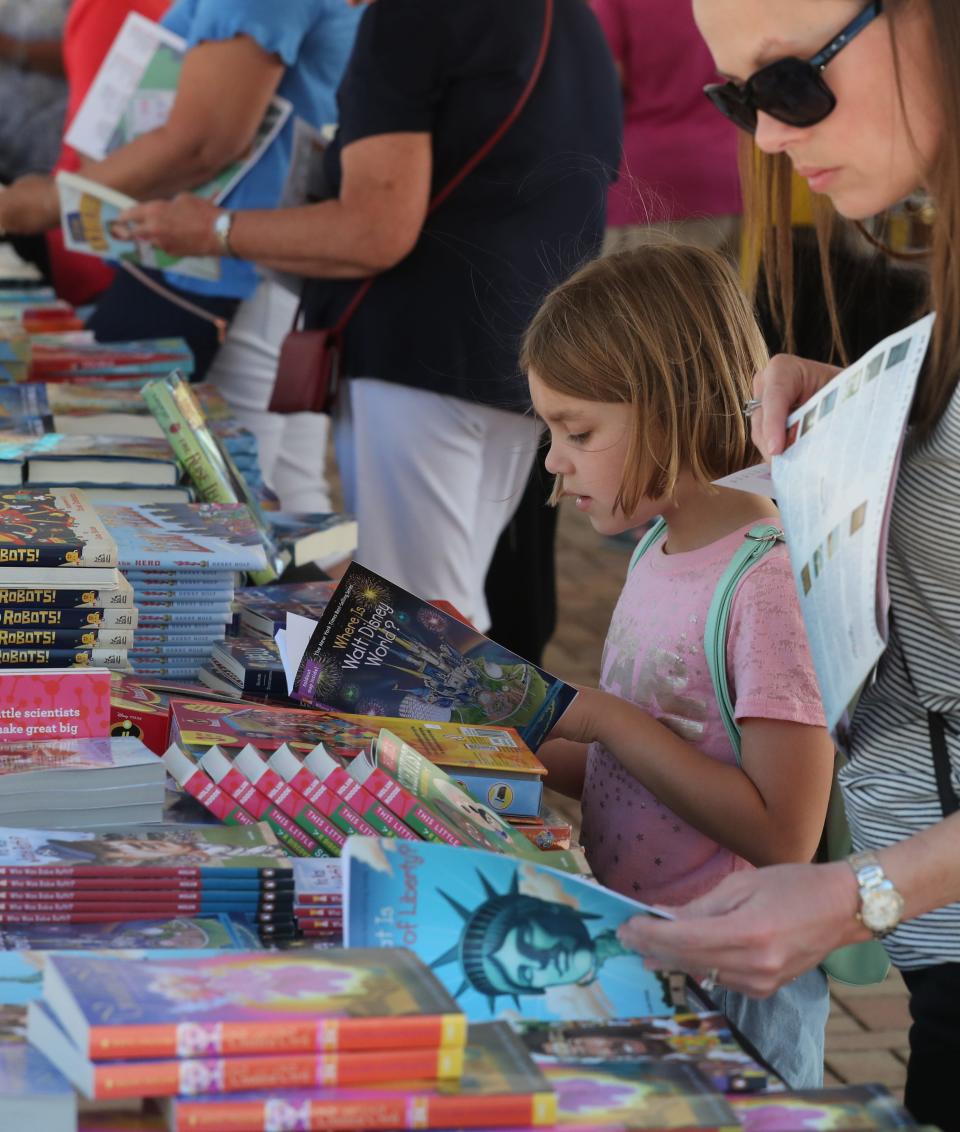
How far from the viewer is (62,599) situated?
5.41ft

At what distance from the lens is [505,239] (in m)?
2.97

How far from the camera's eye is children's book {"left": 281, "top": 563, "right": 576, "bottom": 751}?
162cm

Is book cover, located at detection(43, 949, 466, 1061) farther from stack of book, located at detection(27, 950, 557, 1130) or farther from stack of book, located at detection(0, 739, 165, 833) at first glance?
stack of book, located at detection(0, 739, 165, 833)

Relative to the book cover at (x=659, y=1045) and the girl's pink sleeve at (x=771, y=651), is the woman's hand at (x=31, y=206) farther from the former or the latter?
the book cover at (x=659, y=1045)

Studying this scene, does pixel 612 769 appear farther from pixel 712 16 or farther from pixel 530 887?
pixel 712 16

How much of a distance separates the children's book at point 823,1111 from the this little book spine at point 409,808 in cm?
39

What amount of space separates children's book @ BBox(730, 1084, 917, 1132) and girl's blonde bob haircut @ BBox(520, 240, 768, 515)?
36.5 inches

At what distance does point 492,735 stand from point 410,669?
12 centimetres

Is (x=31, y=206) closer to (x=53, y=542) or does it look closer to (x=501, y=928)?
(x=53, y=542)

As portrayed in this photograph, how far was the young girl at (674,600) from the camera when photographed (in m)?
1.62

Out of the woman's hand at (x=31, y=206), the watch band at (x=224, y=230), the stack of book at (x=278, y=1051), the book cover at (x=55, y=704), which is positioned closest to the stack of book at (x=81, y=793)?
the book cover at (x=55, y=704)

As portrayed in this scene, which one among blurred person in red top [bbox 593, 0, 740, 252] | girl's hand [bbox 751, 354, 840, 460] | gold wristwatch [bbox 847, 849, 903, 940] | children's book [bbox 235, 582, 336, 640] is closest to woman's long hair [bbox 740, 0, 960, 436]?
girl's hand [bbox 751, 354, 840, 460]

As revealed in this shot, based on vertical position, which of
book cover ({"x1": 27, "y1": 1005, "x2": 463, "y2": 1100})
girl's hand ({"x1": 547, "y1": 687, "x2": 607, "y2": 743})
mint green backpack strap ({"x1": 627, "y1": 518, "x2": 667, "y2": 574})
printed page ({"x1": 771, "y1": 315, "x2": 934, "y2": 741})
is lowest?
girl's hand ({"x1": 547, "y1": 687, "x2": 607, "y2": 743})

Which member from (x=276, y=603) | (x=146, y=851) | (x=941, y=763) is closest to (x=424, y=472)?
(x=276, y=603)
